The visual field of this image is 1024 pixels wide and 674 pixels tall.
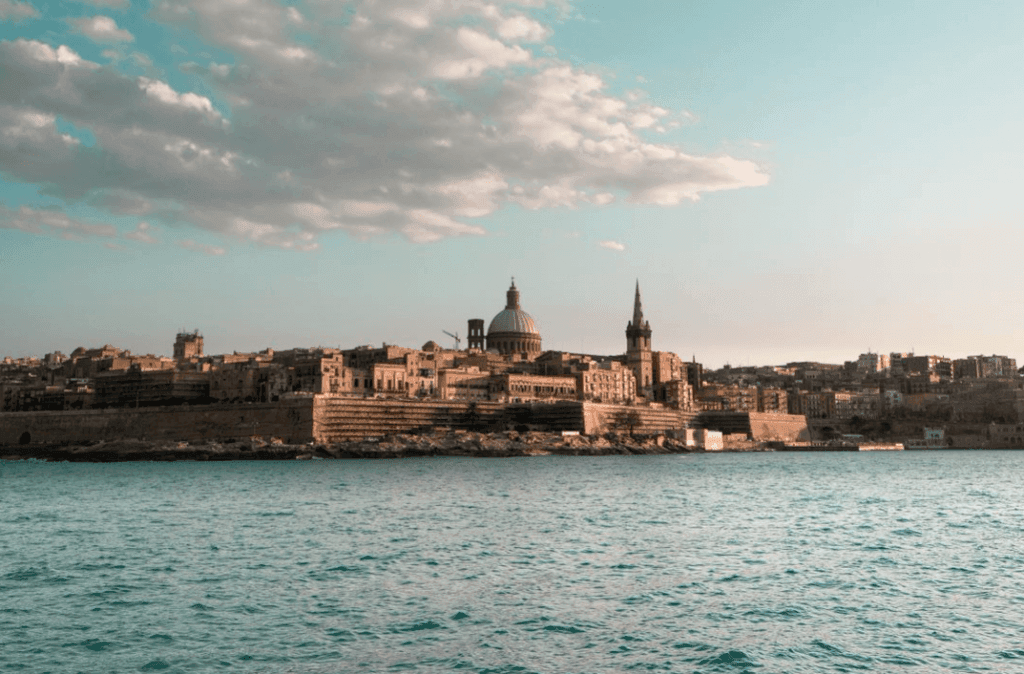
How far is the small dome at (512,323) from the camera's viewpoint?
140625 millimetres

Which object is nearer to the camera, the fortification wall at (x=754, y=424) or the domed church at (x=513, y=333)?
the fortification wall at (x=754, y=424)

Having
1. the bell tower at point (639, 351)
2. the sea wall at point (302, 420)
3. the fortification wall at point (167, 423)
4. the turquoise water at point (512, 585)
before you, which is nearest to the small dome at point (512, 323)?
the bell tower at point (639, 351)

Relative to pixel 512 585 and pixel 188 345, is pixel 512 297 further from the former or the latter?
pixel 512 585

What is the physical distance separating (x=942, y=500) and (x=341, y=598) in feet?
94.0

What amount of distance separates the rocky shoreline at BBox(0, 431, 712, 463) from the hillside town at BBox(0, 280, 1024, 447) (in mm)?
7966

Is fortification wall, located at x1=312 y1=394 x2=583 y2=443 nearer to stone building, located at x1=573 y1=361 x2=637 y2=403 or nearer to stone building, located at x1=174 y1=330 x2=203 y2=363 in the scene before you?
stone building, located at x1=573 y1=361 x2=637 y2=403

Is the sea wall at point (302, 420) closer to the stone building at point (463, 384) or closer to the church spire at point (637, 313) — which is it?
the stone building at point (463, 384)

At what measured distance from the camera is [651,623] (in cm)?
1486

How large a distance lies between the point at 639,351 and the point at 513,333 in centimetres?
1759

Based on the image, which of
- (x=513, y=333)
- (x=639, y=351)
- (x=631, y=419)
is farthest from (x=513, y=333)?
(x=631, y=419)

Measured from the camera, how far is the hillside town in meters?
100

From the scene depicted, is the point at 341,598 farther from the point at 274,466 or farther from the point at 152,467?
the point at 152,467

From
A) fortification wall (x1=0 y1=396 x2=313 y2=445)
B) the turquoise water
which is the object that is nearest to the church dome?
fortification wall (x1=0 y1=396 x2=313 y2=445)

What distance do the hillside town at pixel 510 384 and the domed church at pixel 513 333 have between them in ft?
0.62
